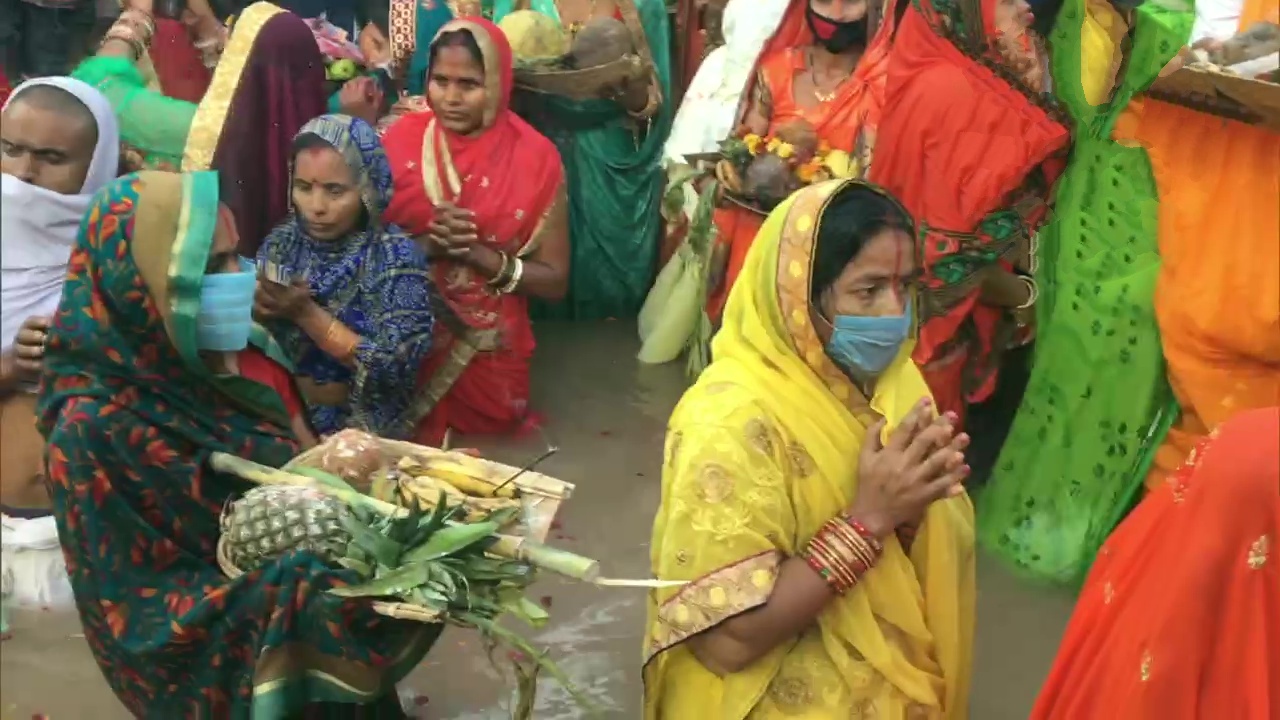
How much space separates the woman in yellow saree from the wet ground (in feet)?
3.21

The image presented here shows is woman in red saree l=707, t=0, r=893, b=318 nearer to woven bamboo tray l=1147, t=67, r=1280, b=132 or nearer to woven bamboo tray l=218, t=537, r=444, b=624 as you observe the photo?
woven bamboo tray l=1147, t=67, r=1280, b=132

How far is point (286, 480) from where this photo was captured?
79.4 inches

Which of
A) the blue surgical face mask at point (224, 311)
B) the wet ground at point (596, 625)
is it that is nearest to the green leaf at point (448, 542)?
the blue surgical face mask at point (224, 311)

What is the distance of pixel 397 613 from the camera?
184cm

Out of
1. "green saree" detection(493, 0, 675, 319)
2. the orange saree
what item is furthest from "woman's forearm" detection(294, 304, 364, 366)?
the orange saree

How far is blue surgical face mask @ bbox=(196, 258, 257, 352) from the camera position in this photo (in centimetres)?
198

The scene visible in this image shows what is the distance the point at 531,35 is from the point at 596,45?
0.82 feet

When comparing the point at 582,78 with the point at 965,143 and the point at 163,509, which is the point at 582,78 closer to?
the point at 965,143

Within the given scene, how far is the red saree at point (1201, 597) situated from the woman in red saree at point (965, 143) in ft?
5.36

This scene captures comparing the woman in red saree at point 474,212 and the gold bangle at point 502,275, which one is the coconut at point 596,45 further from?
the gold bangle at point 502,275

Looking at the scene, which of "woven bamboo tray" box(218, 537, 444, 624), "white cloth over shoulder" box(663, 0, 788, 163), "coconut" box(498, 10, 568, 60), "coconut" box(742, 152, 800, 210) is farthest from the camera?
"coconut" box(498, 10, 568, 60)

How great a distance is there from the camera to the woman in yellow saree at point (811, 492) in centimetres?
187

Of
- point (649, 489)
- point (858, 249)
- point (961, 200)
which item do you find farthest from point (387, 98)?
point (858, 249)

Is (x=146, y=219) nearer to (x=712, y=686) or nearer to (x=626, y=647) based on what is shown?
(x=712, y=686)
